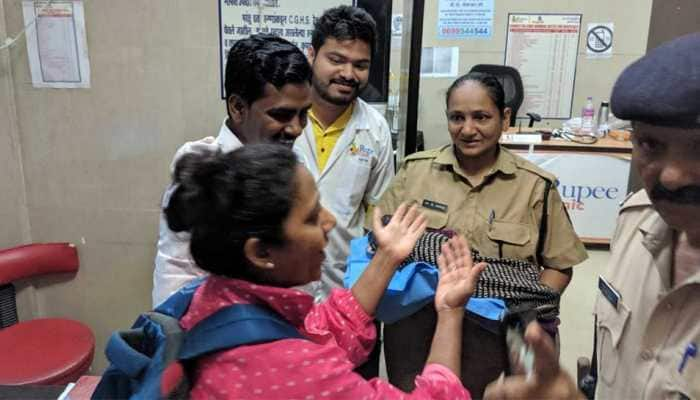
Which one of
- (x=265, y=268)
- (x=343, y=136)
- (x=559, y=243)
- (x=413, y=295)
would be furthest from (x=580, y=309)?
(x=265, y=268)

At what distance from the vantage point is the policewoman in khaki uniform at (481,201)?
1410 millimetres

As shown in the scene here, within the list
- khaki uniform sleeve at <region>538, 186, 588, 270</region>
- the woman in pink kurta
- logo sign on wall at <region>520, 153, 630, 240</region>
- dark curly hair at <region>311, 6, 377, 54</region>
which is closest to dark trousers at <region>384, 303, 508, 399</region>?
the woman in pink kurta

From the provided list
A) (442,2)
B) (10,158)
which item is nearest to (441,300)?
(10,158)

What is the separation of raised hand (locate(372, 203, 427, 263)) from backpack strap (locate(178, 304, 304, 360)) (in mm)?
378

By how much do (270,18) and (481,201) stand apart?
1064 millimetres

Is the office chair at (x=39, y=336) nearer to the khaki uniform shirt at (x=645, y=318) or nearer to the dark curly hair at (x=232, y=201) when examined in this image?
the dark curly hair at (x=232, y=201)

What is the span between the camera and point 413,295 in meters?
1.17

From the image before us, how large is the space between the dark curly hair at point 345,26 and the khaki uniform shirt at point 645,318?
896 mm

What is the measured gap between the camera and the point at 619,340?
992 millimetres

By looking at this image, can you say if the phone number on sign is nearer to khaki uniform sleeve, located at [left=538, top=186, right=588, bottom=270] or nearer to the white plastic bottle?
the white plastic bottle

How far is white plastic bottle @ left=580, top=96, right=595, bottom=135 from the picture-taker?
13.0 ft

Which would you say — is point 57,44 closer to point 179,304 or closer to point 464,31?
point 179,304

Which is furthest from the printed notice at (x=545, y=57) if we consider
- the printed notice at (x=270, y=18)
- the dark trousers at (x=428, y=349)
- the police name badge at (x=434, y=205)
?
the dark trousers at (x=428, y=349)

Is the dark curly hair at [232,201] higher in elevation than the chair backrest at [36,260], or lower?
higher
